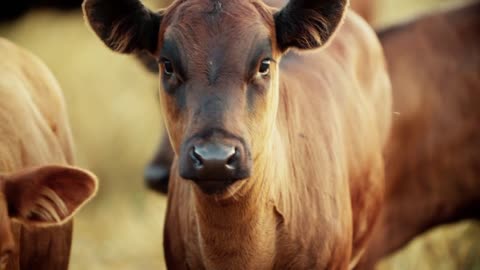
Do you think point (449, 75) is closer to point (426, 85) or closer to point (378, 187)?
point (426, 85)

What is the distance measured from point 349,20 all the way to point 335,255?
7.13 feet

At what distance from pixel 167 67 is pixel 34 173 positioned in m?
0.84

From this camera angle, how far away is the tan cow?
6.36m

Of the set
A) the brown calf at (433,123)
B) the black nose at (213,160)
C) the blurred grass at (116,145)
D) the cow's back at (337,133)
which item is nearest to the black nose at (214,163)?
the black nose at (213,160)

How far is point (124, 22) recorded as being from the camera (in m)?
6.65

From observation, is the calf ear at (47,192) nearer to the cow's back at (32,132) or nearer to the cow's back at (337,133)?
the cow's back at (32,132)

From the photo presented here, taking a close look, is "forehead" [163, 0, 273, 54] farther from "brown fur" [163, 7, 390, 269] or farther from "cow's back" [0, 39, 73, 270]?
"cow's back" [0, 39, 73, 270]

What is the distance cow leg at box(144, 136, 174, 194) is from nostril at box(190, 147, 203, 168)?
366 cm

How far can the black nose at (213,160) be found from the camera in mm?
5910

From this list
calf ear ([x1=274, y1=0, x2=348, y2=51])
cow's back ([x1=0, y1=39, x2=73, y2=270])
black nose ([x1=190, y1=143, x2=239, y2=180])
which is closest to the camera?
black nose ([x1=190, y1=143, x2=239, y2=180])

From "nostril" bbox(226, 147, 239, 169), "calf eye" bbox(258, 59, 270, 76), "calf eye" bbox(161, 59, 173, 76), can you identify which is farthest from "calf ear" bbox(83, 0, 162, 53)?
"nostril" bbox(226, 147, 239, 169)

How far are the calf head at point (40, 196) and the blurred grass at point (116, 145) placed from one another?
557 centimetres

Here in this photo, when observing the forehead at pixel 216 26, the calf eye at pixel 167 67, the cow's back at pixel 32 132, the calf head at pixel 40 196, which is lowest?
the cow's back at pixel 32 132

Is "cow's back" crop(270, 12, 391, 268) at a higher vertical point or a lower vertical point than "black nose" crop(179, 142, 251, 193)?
lower
